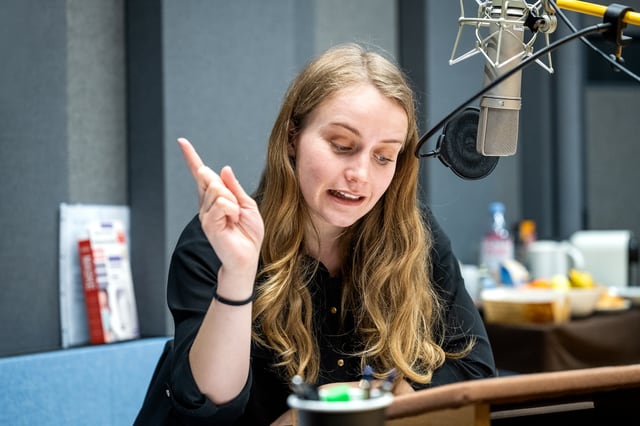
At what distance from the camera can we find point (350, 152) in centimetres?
133

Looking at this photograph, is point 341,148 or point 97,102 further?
point 97,102

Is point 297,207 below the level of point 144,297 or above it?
above

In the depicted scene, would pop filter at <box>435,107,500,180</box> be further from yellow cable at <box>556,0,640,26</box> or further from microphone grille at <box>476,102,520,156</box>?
yellow cable at <box>556,0,640,26</box>

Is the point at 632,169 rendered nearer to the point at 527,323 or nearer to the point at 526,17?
the point at 527,323

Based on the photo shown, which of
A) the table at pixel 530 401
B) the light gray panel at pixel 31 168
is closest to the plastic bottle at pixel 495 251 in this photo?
the light gray panel at pixel 31 168

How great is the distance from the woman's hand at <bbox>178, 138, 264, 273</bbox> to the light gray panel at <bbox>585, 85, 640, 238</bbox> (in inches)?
195

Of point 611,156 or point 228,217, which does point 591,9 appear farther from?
point 611,156

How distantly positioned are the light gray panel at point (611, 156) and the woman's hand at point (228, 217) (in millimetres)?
4953

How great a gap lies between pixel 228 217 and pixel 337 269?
0.55 m

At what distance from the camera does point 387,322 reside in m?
1.45

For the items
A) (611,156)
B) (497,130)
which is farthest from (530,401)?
(611,156)

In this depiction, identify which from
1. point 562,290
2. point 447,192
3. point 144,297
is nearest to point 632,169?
point 447,192

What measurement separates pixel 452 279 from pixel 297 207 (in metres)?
0.35

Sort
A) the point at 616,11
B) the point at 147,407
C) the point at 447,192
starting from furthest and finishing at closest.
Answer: the point at 447,192 < the point at 147,407 < the point at 616,11
